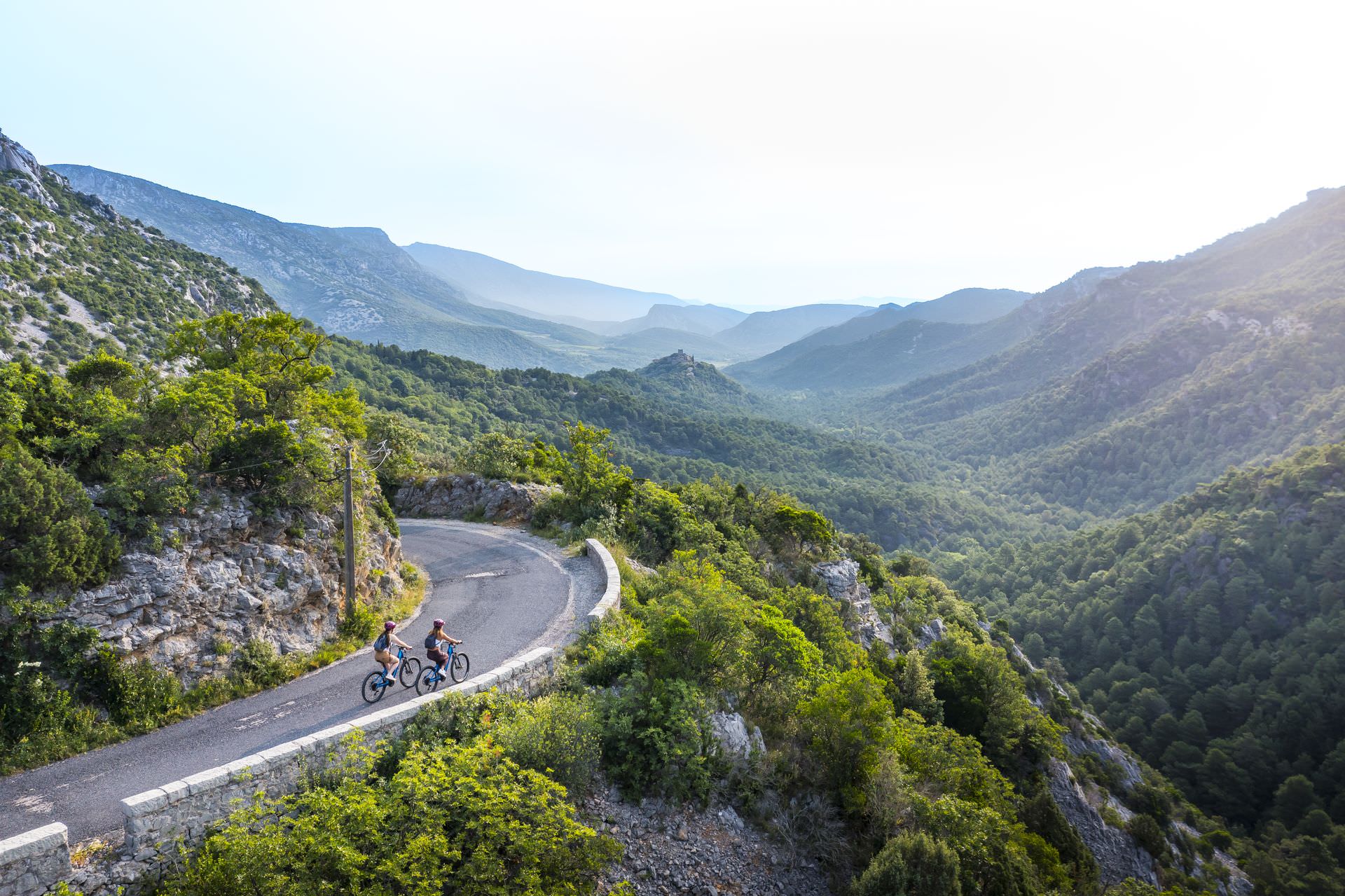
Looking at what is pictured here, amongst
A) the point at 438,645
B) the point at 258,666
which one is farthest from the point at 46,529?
the point at 438,645

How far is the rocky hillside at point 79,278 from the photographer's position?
46.9 meters

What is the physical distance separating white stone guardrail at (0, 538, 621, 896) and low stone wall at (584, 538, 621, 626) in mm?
4723

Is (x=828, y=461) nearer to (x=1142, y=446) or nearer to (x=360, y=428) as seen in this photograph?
(x=1142, y=446)

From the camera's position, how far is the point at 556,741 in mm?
10219

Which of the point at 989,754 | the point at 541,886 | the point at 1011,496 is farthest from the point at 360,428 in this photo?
the point at 1011,496

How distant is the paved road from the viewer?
8242mm

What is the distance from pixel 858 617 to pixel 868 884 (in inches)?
830

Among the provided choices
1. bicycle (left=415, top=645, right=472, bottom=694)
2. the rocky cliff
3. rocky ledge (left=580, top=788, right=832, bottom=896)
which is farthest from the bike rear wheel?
rocky ledge (left=580, top=788, right=832, bottom=896)

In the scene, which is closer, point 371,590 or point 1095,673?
point 371,590

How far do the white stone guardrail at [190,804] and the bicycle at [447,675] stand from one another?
142 centimetres

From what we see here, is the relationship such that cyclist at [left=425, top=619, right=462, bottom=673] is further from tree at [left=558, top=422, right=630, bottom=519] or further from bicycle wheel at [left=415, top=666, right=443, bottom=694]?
tree at [left=558, top=422, right=630, bottom=519]

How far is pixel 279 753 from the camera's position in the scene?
8.60 metres

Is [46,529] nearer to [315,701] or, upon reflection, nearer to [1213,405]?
[315,701]

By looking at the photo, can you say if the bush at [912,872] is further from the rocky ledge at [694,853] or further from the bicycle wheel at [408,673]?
the bicycle wheel at [408,673]
